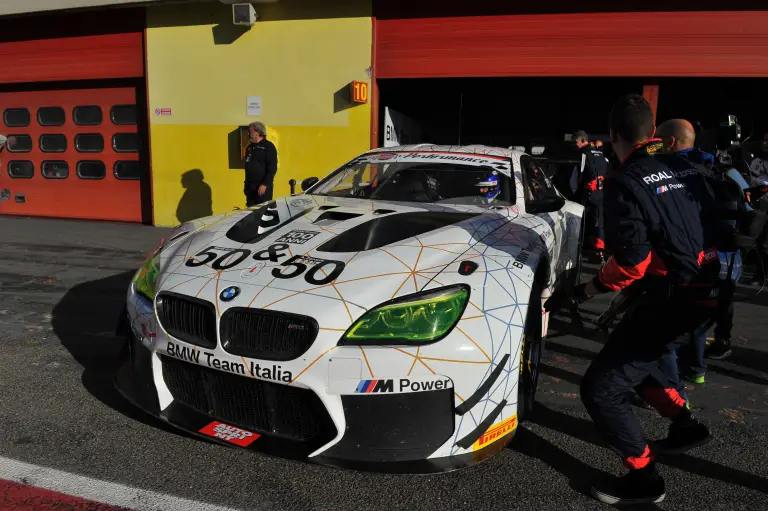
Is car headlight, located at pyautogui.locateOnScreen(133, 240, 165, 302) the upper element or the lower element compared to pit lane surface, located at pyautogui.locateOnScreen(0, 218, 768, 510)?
upper

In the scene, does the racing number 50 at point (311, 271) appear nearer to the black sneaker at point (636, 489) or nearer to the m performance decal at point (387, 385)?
the m performance decal at point (387, 385)

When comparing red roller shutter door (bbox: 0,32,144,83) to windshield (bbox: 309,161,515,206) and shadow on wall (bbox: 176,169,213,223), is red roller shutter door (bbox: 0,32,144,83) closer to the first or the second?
shadow on wall (bbox: 176,169,213,223)

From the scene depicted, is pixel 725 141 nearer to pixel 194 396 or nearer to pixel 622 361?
pixel 622 361

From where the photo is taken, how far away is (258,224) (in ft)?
10.6

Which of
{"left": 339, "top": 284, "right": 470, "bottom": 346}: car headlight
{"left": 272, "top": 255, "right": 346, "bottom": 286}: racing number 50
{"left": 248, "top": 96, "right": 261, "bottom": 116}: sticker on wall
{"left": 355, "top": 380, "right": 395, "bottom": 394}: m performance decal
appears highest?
{"left": 248, "top": 96, "right": 261, "bottom": 116}: sticker on wall

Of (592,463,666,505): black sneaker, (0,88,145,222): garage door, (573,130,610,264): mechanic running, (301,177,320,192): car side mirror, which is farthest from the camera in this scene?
(0,88,145,222): garage door

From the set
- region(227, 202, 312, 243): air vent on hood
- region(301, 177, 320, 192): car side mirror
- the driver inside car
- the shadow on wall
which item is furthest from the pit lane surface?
the shadow on wall

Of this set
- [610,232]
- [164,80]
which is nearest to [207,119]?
[164,80]

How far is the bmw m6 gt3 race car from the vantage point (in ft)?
7.15

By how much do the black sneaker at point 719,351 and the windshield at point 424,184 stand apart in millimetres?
1776

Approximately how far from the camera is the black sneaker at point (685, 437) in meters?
2.63

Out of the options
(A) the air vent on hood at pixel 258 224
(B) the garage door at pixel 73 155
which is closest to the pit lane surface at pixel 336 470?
(A) the air vent on hood at pixel 258 224

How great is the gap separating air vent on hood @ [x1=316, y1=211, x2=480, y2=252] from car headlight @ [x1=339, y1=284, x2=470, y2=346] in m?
0.51

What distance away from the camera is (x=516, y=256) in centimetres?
277
